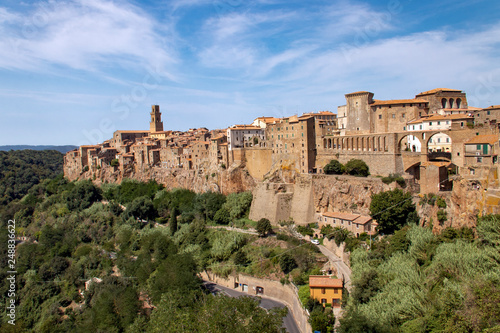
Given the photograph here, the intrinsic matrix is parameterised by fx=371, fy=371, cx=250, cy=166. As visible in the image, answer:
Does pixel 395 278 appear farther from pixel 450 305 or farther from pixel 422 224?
pixel 422 224

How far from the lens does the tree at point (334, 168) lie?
32938mm

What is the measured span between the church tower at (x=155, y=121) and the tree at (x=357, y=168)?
45847mm

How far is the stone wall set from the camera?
22.0 metres

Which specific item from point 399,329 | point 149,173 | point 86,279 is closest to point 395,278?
point 399,329

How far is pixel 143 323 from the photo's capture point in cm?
2455

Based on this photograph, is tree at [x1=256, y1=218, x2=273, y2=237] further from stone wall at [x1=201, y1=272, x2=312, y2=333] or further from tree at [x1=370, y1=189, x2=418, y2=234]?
tree at [x1=370, y1=189, x2=418, y2=234]

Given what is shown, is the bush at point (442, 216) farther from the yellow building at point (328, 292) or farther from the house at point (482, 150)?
the yellow building at point (328, 292)

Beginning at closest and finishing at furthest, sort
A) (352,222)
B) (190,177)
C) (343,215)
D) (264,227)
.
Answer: (352,222) < (343,215) < (264,227) < (190,177)

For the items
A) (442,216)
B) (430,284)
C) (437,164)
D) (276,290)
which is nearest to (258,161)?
(276,290)

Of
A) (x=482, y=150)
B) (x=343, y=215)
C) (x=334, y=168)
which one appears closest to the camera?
(x=482, y=150)

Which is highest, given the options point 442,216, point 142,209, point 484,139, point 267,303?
point 484,139

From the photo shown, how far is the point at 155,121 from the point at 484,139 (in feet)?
190

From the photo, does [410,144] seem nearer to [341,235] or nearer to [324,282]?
[341,235]

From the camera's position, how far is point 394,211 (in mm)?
25531
